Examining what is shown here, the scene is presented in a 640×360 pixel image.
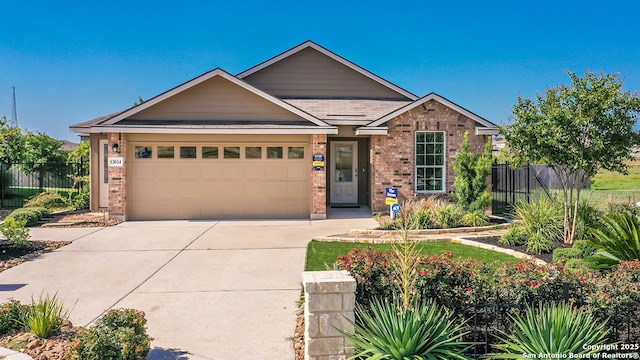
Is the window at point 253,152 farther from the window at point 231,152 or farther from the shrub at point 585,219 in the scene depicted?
the shrub at point 585,219

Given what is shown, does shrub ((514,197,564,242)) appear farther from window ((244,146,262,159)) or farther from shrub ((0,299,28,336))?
shrub ((0,299,28,336))

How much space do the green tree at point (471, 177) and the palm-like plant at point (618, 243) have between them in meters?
5.82

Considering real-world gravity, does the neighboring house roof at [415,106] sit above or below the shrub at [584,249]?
above

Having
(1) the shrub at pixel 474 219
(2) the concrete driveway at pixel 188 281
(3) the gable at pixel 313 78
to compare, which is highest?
(3) the gable at pixel 313 78

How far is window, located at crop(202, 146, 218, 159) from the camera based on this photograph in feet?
47.4

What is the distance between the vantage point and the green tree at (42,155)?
21.1 meters

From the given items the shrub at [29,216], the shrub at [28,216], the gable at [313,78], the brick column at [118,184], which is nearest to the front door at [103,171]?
the brick column at [118,184]

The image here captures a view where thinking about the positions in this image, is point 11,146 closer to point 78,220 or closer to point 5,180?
point 5,180

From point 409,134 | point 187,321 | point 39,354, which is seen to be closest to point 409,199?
point 409,134

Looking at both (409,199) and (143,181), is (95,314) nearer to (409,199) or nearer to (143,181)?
(143,181)

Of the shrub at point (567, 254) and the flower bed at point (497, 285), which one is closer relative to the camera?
the flower bed at point (497, 285)

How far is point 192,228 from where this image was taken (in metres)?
12.8

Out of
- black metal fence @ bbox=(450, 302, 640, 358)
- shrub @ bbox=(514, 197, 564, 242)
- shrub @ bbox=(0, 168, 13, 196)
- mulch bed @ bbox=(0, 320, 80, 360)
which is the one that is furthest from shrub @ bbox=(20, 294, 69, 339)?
shrub @ bbox=(0, 168, 13, 196)

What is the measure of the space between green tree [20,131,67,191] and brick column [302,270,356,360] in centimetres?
2056
